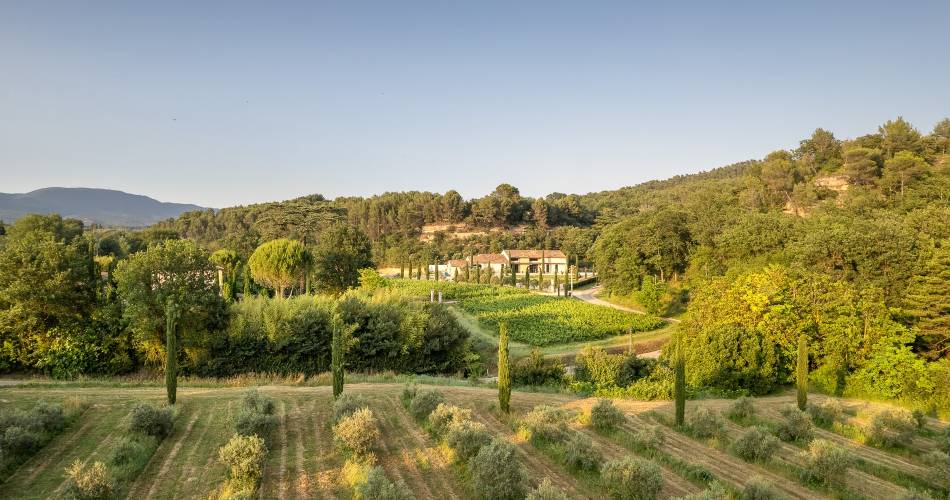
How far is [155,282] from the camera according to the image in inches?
902

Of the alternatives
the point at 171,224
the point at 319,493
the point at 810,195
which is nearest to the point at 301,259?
the point at 319,493

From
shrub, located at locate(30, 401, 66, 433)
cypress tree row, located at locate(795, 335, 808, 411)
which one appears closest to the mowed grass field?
shrub, located at locate(30, 401, 66, 433)

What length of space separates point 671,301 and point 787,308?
971 inches

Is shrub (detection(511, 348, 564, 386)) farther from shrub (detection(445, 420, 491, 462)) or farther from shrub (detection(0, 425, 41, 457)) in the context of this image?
shrub (detection(0, 425, 41, 457))

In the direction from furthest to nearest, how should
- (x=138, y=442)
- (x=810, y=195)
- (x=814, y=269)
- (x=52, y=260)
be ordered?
(x=810, y=195)
(x=814, y=269)
(x=52, y=260)
(x=138, y=442)

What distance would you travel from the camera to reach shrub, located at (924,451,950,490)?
13469 millimetres

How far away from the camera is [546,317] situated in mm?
43375

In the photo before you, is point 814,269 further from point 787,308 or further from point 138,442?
point 138,442

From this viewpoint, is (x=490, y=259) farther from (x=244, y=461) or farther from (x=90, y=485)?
(x=90, y=485)

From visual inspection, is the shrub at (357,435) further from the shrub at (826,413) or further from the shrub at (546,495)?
the shrub at (826,413)

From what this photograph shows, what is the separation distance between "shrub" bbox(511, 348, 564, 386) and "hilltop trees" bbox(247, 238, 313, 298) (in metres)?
23.0

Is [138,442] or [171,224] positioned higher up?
[171,224]

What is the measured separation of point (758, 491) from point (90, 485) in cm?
1453

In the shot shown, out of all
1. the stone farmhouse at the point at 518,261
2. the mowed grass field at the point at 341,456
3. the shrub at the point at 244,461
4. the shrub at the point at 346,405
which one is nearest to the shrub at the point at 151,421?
the mowed grass field at the point at 341,456
